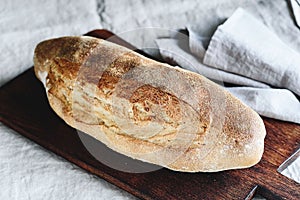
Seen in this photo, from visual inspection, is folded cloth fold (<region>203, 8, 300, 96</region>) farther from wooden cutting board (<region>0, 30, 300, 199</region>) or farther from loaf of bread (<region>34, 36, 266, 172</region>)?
loaf of bread (<region>34, 36, 266, 172</region>)

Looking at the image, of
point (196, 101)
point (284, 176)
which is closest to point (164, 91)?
point (196, 101)

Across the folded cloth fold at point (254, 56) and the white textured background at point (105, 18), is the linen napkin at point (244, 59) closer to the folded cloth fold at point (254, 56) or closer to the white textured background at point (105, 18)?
the folded cloth fold at point (254, 56)

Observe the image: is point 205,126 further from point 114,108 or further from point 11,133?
point 11,133

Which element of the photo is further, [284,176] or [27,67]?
[27,67]

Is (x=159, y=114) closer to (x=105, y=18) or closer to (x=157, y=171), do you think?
(x=157, y=171)

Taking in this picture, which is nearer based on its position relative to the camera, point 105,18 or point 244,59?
point 244,59

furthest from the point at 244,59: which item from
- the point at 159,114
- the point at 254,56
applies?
the point at 159,114
